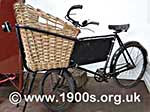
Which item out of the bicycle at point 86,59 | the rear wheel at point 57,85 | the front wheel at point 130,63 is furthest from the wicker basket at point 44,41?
the front wheel at point 130,63

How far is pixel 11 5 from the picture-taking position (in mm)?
2740

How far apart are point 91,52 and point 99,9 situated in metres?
0.82

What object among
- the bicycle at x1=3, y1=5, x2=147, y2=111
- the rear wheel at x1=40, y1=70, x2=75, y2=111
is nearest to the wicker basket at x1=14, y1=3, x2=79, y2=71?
the bicycle at x1=3, y1=5, x2=147, y2=111

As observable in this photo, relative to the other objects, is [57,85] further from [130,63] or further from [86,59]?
[130,63]

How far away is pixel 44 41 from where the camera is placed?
8.04 ft

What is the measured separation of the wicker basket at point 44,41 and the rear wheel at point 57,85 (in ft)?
0.56

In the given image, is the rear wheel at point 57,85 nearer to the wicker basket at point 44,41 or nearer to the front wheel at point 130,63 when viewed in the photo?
the wicker basket at point 44,41

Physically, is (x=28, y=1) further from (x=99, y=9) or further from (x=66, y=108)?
(x=66, y=108)

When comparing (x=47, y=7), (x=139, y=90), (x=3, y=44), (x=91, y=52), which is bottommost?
(x=139, y=90)

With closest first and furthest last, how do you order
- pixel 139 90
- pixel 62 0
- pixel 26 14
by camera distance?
pixel 26 14 → pixel 139 90 → pixel 62 0

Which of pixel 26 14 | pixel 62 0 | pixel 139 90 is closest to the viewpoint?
pixel 26 14

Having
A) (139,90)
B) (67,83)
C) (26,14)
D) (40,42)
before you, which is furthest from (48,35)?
(139,90)

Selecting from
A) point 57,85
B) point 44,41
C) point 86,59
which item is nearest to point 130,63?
point 86,59

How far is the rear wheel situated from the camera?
2.73 meters
